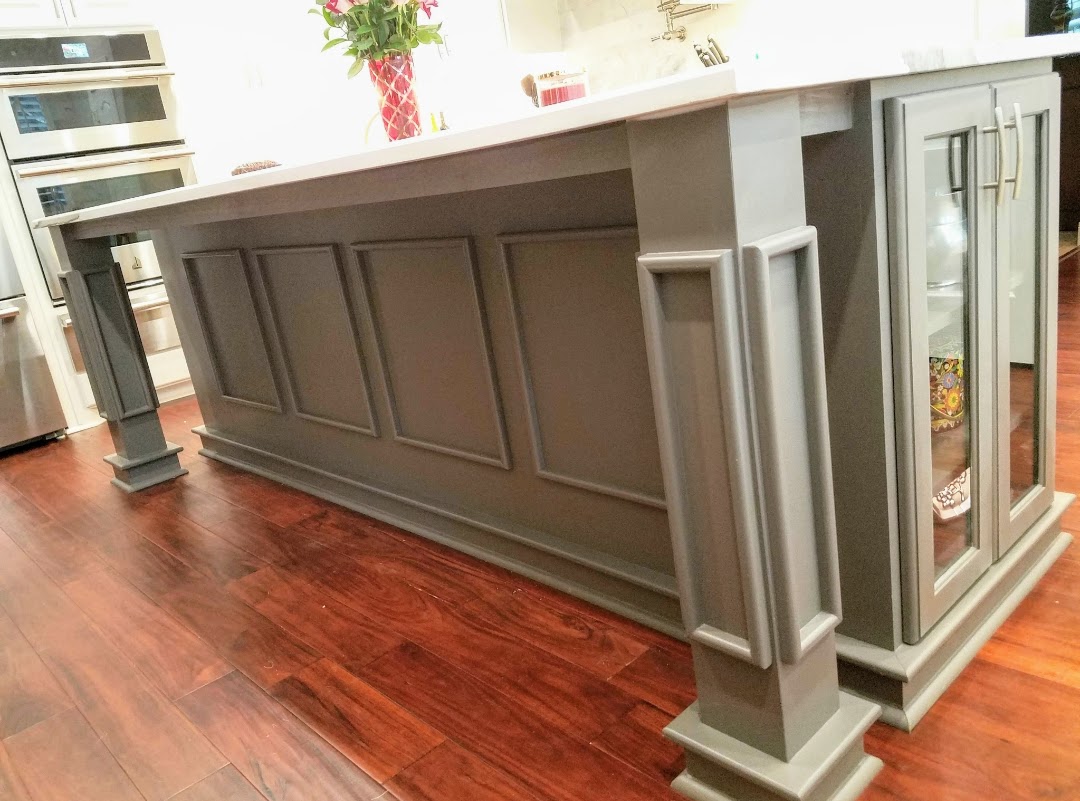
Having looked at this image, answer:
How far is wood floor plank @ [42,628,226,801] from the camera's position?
4.33 ft

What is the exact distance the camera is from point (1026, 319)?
140 centimetres

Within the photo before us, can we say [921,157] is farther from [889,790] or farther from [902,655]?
[889,790]

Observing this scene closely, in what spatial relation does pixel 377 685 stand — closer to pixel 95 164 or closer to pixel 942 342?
pixel 942 342

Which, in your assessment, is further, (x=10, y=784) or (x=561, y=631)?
(x=561, y=631)

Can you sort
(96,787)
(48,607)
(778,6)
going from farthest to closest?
1. (778,6)
2. (48,607)
3. (96,787)

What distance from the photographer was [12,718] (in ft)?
5.08

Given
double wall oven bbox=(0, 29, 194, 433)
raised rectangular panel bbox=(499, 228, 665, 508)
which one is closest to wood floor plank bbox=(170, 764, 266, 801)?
raised rectangular panel bbox=(499, 228, 665, 508)

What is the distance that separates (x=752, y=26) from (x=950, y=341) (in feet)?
8.83

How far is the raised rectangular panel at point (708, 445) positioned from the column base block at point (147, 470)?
7.58 ft

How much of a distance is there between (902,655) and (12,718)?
1.56m

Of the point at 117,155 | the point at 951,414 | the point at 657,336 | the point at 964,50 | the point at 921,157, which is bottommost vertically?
the point at 951,414

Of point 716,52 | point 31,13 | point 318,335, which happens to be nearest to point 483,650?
point 318,335

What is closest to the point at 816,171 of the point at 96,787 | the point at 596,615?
the point at 596,615

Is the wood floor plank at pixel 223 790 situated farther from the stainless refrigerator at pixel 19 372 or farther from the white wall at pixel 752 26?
the stainless refrigerator at pixel 19 372
